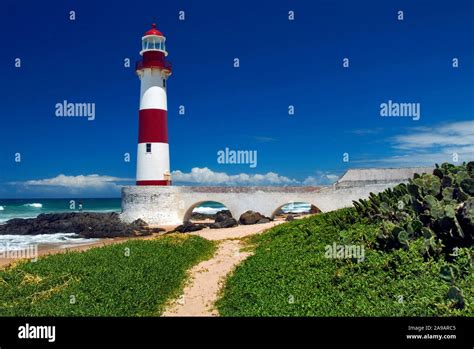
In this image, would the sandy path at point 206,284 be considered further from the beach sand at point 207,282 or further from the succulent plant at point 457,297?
the succulent plant at point 457,297

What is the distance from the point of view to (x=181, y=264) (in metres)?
13.3

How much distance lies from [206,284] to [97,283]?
2871mm

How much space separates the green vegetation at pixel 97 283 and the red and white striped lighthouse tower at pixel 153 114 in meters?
15.0

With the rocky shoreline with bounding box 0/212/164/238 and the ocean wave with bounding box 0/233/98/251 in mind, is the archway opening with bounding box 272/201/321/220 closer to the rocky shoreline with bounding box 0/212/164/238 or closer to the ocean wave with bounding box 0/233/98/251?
the rocky shoreline with bounding box 0/212/164/238

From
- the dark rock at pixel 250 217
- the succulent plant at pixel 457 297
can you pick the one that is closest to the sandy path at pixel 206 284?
the succulent plant at pixel 457 297

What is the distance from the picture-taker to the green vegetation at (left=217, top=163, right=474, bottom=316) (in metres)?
7.45

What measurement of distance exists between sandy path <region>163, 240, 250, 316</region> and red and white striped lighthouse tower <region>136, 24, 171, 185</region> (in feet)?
45.3

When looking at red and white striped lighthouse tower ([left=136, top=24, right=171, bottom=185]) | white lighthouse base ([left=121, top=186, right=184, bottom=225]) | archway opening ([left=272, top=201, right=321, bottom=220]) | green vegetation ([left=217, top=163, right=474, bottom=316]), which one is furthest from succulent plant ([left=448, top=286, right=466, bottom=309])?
red and white striped lighthouse tower ([left=136, top=24, right=171, bottom=185])

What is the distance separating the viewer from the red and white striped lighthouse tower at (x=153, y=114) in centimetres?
2909

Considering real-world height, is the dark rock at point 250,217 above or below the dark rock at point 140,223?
above

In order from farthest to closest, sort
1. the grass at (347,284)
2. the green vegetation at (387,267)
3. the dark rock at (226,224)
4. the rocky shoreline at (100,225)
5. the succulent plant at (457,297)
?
1. the rocky shoreline at (100,225)
2. the dark rock at (226,224)
3. the green vegetation at (387,267)
4. the grass at (347,284)
5. the succulent plant at (457,297)

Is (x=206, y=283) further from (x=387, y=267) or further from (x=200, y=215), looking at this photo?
(x=200, y=215)

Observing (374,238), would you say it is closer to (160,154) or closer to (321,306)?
(321,306)
